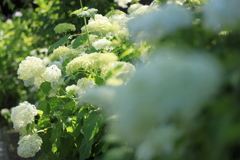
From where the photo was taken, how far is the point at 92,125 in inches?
79.7

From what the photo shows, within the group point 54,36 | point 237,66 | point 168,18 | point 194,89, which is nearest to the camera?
point 194,89

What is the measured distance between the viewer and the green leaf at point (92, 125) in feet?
6.59

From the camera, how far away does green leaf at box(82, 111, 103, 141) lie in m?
2.01

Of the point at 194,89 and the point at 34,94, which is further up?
the point at 194,89

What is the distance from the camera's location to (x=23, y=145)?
2.47 meters

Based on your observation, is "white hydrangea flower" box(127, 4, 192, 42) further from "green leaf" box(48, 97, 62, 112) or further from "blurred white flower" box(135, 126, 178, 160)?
"green leaf" box(48, 97, 62, 112)

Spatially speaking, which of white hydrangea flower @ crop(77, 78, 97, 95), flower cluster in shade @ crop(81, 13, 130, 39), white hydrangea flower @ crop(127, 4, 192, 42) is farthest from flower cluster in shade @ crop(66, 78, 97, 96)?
white hydrangea flower @ crop(127, 4, 192, 42)

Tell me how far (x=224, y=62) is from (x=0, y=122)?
5554 millimetres

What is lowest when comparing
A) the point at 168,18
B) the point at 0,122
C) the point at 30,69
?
the point at 0,122

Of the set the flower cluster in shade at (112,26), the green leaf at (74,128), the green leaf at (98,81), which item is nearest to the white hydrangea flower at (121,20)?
the flower cluster in shade at (112,26)

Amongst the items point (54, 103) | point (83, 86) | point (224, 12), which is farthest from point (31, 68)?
point (224, 12)

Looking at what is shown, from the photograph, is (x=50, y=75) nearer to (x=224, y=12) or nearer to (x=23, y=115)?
(x=23, y=115)

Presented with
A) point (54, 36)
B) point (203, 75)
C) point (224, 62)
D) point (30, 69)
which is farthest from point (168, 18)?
point (54, 36)

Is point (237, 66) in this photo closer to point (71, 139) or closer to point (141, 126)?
point (141, 126)
